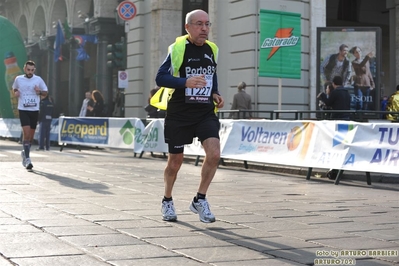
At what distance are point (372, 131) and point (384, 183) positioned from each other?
1.23 metres

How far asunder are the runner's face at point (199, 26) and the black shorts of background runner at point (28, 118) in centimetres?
700

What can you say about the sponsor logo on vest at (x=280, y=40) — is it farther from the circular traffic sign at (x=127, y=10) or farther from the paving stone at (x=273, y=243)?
the paving stone at (x=273, y=243)

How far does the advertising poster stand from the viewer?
18.3 meters

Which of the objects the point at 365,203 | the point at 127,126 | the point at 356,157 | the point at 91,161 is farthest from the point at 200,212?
the point at 127,126

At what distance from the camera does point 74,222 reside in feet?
22.8

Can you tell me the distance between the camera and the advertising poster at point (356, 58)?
18344mm

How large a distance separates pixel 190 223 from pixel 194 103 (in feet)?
3.58

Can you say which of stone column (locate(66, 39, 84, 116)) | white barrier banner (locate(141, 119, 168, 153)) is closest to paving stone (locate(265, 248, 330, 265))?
white barrier banner (locate(141, 119, 168, 153))

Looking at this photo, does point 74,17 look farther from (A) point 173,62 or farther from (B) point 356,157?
(A) point 173,62

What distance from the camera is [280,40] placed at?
20.3m

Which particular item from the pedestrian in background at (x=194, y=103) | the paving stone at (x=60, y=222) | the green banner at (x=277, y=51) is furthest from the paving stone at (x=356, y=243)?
Answer: the green banner at (x=277, y=51)

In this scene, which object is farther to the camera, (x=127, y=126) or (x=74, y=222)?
(x=127, y=126)

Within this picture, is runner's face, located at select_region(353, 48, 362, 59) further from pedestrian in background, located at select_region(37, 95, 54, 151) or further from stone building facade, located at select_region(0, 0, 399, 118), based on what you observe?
pedestrian in background, located at select_region(37, 95, 54, 151)

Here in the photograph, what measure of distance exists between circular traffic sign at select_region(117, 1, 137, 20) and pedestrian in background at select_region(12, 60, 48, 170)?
12.0 m
